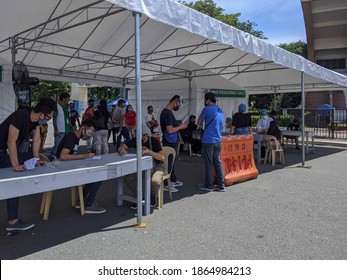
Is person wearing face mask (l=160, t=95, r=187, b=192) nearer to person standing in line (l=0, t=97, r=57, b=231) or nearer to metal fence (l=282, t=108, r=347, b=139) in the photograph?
person standing in line (l=0, t=97, r=57, b=231)

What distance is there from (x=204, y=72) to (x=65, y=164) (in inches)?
382

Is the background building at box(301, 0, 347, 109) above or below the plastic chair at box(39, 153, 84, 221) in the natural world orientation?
above

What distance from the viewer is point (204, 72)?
43.0 ft

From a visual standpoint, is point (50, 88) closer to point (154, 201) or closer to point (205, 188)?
point (205, 188)

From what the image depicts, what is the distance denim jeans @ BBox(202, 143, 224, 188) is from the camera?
242 inches

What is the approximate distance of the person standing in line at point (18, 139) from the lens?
3.71 meters

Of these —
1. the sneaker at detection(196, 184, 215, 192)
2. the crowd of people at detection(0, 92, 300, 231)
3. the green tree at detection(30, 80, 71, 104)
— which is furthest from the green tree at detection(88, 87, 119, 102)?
the sneaker at detection(196, 184, 215, 192)

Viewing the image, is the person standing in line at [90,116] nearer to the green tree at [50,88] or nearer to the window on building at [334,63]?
the green tree at [50,88]

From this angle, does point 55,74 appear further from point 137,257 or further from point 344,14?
point 344,14

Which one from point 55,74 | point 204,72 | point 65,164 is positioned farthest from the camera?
point 204,72

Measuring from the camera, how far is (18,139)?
3826 millimetres

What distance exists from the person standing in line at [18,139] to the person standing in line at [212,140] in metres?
3.00

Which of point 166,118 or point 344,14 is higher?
point 344,14

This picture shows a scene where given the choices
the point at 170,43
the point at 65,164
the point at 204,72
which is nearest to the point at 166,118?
the point at 65,164
